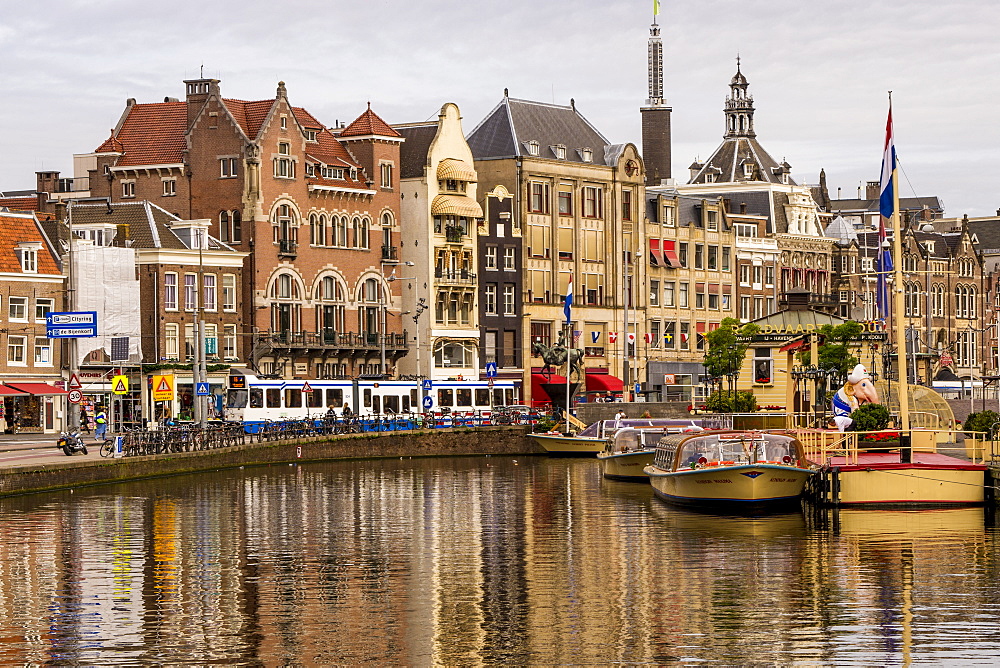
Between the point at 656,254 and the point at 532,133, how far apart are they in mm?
15896

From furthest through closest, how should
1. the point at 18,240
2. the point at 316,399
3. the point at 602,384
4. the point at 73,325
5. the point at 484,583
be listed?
the point at 602,384 → the point at 316,399 → the point at 18,240 → the point at 73,325 → the point at 484,583

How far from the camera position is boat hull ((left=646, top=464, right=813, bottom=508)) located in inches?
2393

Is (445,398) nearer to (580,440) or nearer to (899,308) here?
(580,440)

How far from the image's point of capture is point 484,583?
4359cm

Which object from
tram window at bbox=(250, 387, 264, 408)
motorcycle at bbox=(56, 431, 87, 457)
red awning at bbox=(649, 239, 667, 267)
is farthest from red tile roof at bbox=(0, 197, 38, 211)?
red awning at bbox=(649, 239, 667, 267)

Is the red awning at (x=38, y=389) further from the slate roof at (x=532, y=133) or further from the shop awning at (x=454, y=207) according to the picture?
the slate roof at (x=532, y=133)

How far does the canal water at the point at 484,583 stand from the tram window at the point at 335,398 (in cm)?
4324

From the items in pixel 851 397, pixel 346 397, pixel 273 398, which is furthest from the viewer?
pixel 346 397

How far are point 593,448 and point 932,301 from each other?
83.1 m

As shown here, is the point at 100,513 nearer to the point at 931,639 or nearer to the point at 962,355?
the point at 931,639

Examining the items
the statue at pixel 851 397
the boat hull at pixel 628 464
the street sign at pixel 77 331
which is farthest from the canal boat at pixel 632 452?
the street sign at pixel 77 331

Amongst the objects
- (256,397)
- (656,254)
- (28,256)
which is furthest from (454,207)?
(28,256)

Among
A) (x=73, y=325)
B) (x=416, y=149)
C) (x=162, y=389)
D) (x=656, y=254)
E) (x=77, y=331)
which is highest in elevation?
(x=416, y=149)

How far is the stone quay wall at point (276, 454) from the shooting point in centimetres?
7100
